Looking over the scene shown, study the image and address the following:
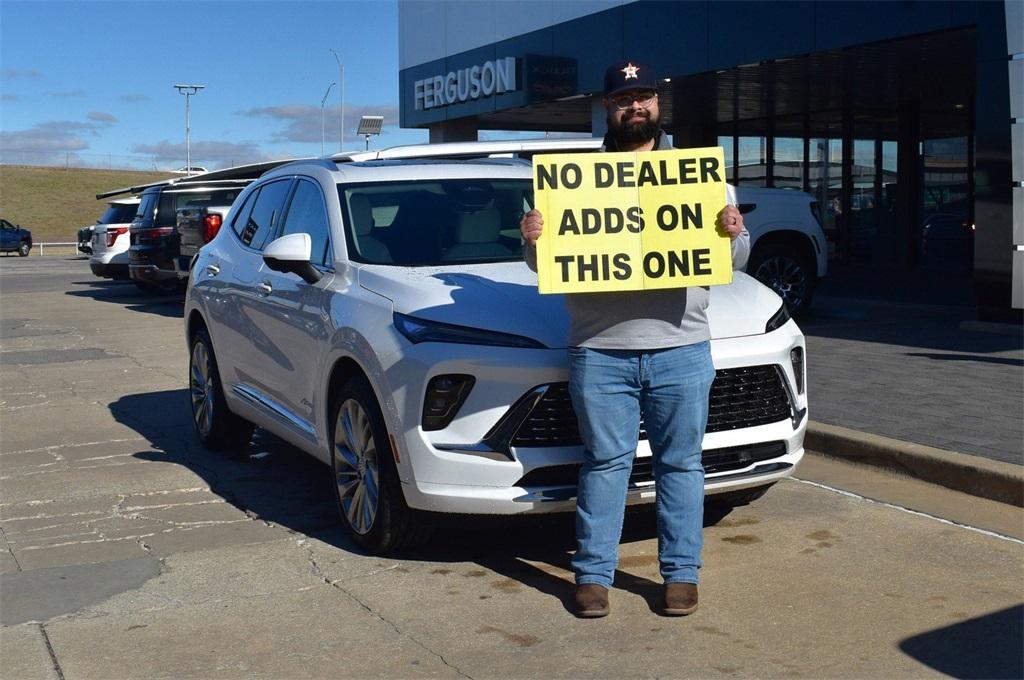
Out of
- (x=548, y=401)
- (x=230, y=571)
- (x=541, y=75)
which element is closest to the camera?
(x=548, y=401)

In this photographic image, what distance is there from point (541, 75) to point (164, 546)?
1750cm

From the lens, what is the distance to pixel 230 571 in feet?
17.3

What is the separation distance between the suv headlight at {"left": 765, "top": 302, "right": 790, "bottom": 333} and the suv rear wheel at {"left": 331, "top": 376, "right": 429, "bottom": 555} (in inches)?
67.6

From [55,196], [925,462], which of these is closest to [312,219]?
[925,462]

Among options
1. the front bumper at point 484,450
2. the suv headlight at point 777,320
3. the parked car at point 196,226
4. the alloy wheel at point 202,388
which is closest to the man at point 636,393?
the front bumper at point 484,450

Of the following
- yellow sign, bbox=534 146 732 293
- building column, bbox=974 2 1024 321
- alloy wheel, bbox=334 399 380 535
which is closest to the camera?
yellow sign, bbox=534 146 732 293

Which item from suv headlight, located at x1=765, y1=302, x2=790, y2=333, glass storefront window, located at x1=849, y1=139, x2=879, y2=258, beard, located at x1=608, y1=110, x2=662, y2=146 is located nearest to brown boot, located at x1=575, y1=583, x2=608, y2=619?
suv headlight, located at x1=765, y1=302, x2=790, y2=333

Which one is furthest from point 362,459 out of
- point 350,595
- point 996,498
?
point 996,498

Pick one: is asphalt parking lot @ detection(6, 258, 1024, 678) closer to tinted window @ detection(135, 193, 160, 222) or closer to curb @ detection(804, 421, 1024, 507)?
curb @ detection(804, 421, 1024, 507)

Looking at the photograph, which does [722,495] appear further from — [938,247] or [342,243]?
[938,247]

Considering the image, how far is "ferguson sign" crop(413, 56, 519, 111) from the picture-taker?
23016 millimetres

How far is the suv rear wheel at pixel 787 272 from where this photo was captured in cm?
1412

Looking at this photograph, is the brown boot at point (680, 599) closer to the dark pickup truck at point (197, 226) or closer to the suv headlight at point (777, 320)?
the suv headlight at point (777, 320)

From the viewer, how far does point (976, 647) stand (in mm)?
4234
